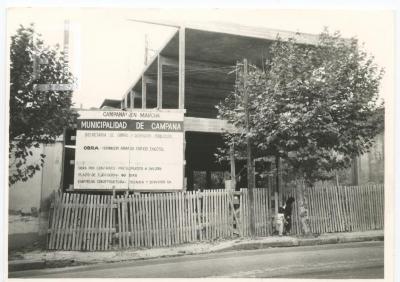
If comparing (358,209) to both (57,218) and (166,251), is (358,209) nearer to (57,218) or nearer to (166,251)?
(166,251)

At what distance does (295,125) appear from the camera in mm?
11430

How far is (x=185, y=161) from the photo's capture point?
1157cm

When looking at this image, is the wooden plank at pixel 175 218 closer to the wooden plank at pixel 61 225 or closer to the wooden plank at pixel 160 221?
the wooden plank at pixel 160 221

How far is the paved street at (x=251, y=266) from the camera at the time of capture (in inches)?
322

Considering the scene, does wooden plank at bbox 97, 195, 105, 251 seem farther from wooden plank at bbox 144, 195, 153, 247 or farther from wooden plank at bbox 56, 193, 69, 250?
wooden plank at bbox 144, 195, 153, 247

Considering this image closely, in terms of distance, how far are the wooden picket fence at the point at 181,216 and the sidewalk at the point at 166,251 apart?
1.37ft

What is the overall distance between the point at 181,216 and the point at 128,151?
7.23 feet

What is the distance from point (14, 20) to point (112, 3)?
178cm

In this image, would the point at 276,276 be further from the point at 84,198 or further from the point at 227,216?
the point at 84,198

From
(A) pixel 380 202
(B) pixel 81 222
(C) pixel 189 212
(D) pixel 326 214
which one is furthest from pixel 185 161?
(A) pixel 380 202

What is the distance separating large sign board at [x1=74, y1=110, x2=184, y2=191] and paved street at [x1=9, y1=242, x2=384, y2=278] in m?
2.12

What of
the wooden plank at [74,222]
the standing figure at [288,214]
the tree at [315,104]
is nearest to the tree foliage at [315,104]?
the tree at [315,104]
